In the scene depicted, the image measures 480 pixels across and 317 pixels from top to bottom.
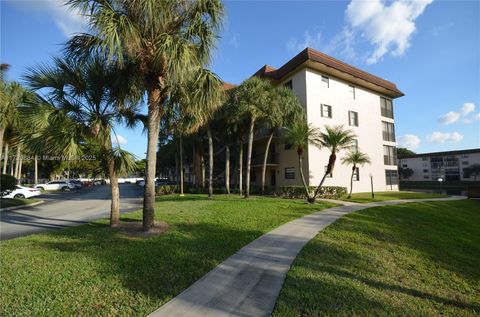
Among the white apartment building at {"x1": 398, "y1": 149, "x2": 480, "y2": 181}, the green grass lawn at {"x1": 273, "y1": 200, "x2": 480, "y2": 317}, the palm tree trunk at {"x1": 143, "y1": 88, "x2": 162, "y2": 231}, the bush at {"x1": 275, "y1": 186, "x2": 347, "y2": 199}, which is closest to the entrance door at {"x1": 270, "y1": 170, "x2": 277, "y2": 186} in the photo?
the bush at {"x1": 275, "y1": 186, "x2": 347, "y2": 199}

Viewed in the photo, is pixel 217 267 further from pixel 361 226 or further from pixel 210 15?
pixel 210 15

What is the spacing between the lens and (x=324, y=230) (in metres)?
8.59

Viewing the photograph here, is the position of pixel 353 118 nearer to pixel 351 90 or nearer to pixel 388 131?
pixel 351 90

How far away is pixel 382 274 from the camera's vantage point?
532cm

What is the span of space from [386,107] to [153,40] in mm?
29644

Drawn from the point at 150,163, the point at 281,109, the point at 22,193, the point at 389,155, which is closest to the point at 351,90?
the point at 389,155

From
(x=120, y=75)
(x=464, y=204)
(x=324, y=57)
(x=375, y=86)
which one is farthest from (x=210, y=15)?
(x=375, y=86)

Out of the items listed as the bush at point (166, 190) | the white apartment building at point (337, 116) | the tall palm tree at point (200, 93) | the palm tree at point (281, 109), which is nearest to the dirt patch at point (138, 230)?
the tall palm tree at point (200, 93)

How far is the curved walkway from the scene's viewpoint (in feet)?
12.1

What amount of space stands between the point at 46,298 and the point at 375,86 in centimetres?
3050

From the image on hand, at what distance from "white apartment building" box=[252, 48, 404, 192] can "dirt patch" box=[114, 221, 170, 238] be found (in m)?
16.0

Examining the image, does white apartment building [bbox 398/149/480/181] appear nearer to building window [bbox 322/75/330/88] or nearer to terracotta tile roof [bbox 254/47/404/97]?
terracotta tile roof [bbox 254/47/404/97]

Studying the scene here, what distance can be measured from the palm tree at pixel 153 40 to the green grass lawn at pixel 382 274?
5193mm

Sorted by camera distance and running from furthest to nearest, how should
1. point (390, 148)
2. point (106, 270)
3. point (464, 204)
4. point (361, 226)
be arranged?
point (390, 148) → point (464, 204) → point (361, 226) → point (106, 270)
